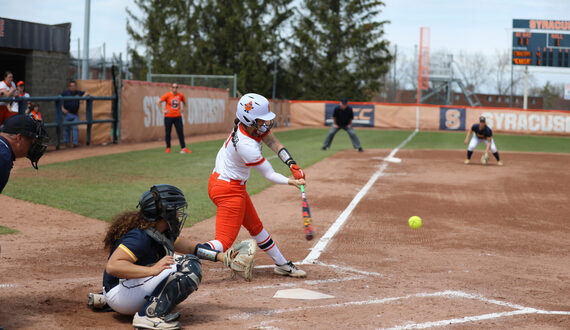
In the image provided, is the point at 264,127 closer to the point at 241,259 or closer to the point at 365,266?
the point at 241,259

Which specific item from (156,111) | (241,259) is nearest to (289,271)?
(241,259)

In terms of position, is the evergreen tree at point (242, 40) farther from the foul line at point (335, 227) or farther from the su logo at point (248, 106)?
the su logo at point (248, 106)

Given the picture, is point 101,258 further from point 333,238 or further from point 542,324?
point 542,324

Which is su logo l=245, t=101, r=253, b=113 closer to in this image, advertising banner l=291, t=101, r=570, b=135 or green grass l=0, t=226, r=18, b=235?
green grass l=0, t=226, r=18, b=235

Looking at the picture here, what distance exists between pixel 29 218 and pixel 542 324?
6931 millimetres

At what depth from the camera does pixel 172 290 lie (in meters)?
4.62

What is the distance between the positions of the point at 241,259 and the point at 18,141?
1.94 m

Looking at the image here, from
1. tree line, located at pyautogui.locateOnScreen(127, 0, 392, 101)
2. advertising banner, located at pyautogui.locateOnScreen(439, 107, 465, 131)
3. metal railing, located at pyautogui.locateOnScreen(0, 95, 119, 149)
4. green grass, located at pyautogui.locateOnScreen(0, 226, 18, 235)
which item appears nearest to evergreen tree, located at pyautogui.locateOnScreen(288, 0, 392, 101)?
tree line, located at pyautogui.locateOnScreen(127, 0, 392, 101)

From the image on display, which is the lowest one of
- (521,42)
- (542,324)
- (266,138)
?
(542,324)

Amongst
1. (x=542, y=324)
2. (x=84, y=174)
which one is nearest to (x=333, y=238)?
(x=542, y=324)

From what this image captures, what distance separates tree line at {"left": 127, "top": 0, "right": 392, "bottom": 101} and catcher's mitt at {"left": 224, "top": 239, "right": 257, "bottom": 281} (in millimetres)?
44336

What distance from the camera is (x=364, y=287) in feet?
19.6

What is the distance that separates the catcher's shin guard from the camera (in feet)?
15.0

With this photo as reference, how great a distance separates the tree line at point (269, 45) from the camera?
51.3 metres
